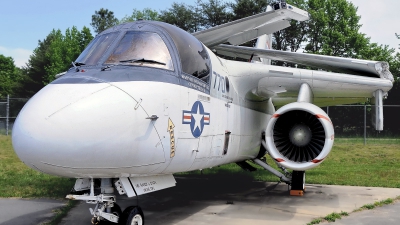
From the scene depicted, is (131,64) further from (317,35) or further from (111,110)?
(317,35)

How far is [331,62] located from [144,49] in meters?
4.98

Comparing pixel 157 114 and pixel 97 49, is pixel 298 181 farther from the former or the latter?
pixel 97 49

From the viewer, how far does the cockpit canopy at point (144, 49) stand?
17.7 feet

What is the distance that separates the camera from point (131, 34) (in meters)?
5.74

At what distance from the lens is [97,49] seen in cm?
567

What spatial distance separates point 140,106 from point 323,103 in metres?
7.25

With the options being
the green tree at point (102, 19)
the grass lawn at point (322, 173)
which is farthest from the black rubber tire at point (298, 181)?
the green tree at point (102, 19)

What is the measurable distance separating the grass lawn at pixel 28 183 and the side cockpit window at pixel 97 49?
14.8ft

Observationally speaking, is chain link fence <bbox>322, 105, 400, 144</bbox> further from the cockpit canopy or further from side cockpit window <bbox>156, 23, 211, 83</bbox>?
the cockpit canopy

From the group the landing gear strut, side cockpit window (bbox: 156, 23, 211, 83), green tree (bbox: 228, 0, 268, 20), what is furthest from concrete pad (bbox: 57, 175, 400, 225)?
green tree (bbox: 228, 0, 268, 20)

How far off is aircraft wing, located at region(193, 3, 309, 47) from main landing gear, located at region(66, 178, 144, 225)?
15.0 ft

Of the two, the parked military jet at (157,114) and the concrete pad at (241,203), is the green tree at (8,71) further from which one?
the parked military jet at (157,114)

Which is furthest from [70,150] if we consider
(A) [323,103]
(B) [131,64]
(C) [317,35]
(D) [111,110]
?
(C) [317,35]

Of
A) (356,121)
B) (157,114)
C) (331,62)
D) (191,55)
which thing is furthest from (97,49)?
(356,121)
